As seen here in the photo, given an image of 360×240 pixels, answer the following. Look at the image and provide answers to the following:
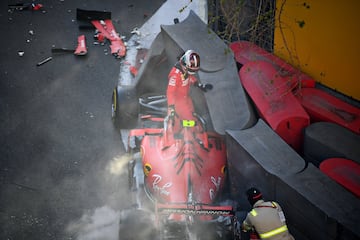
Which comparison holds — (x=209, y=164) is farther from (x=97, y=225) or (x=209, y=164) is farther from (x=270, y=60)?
(x=270, y=60)

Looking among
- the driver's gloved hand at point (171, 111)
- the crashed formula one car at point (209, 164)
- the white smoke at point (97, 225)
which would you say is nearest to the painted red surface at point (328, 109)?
the crashed formula one car at point (209, 164)

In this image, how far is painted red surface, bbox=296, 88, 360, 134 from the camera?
7192 millimetres

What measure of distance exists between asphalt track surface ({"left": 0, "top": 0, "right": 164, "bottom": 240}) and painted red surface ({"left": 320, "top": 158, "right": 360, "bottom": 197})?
3521mm

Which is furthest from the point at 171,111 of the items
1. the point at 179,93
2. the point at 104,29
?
the point at 104,29

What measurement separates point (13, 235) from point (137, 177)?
7.55ft

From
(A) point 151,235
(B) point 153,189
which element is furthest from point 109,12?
(A) point 151,235

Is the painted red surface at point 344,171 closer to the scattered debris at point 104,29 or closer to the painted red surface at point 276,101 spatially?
the painted red surface at point 276,101

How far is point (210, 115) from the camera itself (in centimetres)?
771

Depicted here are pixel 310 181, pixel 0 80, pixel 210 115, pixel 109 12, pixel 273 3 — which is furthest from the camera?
pixel 109 12

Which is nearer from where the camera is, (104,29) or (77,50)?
(77,50)

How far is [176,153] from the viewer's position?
7039 mm

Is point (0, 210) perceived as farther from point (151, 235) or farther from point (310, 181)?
point (310, 181)

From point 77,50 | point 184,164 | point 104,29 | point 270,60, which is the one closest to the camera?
point 184,164

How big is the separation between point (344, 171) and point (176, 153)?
2.65 meters
